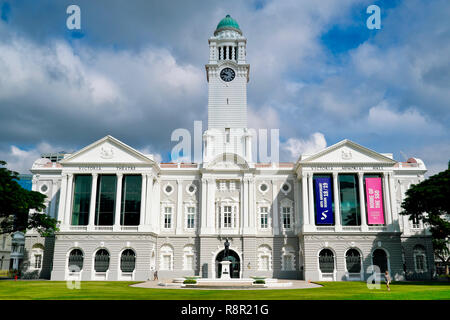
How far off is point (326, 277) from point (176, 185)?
20.9 metres

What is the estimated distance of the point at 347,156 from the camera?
4809 cm

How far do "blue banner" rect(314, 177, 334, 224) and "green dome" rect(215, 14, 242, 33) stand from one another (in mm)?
26858

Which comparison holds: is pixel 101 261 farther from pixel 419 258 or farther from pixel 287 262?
pixel 419 258

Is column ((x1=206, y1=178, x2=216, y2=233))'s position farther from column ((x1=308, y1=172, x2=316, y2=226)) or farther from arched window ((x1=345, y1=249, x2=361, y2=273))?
arched window ((x1=345, y1=249, x2=361, y2=273))

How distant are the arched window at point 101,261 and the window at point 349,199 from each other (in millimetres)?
27166

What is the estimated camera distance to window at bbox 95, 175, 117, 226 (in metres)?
47.9

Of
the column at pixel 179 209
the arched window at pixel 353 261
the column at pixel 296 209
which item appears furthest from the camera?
the column at pixel 179 209

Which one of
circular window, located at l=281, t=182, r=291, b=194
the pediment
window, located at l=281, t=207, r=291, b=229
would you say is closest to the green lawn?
window, located at l=281, t=207, r=291, b=229

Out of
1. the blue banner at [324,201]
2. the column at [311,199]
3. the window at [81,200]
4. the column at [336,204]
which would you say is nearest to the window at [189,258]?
the window at [81,200]

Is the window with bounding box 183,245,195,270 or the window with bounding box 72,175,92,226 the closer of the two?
the window with bounding box 72,175,92,226

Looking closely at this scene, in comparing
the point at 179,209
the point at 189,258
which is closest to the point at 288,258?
the point at 189,258

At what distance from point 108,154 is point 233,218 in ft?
54.8

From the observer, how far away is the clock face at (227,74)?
58.4m

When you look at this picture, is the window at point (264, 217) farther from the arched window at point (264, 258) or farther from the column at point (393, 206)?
the column at point (393, 206)
